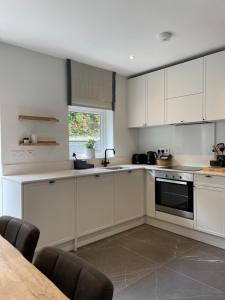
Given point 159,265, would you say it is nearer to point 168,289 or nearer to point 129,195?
point 168,289

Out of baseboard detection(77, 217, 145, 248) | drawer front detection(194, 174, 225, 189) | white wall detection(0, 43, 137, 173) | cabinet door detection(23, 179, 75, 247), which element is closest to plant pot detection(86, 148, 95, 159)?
white wall detection(0, 43, 137, 173)

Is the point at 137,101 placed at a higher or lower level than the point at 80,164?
higher

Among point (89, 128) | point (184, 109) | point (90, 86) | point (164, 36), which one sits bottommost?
point (89, 128)

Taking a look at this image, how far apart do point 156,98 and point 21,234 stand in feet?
9.88

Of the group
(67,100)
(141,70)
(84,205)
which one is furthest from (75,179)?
(141,70)

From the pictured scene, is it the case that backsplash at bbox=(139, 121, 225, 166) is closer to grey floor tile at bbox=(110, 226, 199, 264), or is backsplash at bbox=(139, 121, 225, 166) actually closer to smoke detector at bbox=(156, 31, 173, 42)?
grey floor tile at bbox=(110, 226, 199, 264)

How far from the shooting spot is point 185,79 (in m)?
3.37

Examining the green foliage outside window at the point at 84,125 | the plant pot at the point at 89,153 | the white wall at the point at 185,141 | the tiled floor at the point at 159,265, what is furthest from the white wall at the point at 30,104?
the white wall at the point at 185,141

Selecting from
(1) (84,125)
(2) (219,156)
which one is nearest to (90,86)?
(1) (84,125)

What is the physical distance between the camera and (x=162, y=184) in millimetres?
3438

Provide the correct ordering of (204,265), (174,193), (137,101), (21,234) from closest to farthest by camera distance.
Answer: (21,234), (204,265), (174,193), (137,101)

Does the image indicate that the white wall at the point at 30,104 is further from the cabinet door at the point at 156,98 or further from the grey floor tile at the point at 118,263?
the cabinet door at the point at 156,98

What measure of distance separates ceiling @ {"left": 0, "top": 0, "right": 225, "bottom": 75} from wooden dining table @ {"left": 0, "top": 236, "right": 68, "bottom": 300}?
6.62 feet

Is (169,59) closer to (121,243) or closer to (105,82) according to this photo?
(105,82)
